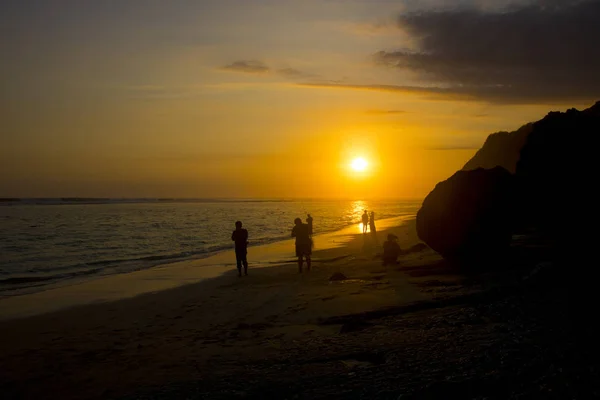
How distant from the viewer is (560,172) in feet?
42.6

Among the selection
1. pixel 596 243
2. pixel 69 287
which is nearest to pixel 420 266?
pixel 596 243

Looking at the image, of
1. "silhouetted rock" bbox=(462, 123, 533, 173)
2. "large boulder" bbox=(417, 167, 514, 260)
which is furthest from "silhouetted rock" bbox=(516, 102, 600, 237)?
"silhouetted rock" bbox=(462, 123, 533, 173)

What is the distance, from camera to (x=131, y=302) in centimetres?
1433

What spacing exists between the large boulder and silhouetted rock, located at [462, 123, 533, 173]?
4027cm

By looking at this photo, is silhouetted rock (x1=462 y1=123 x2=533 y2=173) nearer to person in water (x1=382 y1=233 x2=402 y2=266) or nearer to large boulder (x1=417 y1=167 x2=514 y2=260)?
person in water (x1=382 y1=233 x2=402 y2=266)

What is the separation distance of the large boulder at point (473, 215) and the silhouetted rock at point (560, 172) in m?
0.62

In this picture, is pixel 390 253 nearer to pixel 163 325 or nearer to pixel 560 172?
pixel 560 172

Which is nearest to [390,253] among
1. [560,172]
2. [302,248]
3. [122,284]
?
[302,248]

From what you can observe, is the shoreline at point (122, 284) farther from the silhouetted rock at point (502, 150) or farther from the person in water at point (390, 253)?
the silhouetted rock at point (502, 150)

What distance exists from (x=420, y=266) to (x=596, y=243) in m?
4.69

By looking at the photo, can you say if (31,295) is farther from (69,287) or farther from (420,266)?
(420,266)

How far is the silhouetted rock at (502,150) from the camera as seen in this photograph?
182 ft

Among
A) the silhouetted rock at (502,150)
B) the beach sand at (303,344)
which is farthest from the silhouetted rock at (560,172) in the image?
the silhouetted rock at (502,150)

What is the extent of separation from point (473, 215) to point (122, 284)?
502 inches
